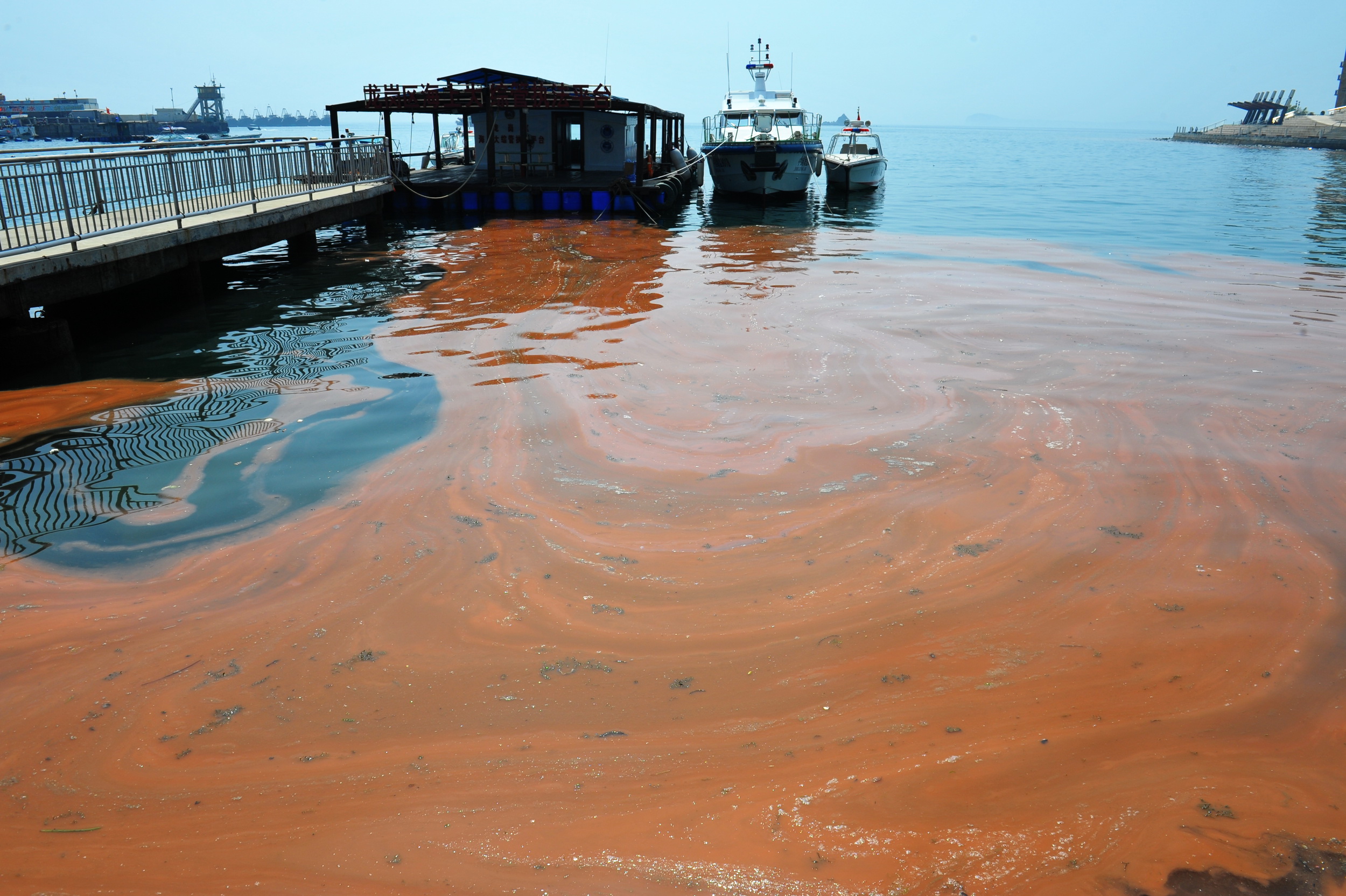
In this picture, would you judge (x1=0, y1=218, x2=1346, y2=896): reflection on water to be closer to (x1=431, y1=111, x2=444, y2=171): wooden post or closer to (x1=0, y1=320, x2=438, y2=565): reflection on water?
(x1=0, y1=320, x2=438, y2=565): reflection on water

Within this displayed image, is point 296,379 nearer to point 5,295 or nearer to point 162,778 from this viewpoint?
point 5,295

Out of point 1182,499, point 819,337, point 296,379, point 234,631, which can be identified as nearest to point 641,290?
point 819,337

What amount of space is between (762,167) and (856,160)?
7.21 metres

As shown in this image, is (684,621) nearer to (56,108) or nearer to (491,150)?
(491,150)

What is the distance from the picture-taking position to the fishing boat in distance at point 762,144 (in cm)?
3419

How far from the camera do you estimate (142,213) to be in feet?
43.1

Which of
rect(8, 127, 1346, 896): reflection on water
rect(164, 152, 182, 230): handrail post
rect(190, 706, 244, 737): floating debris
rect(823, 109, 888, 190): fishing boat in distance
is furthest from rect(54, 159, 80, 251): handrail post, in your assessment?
rect(823, 109, 888, 190): fishing boat in distance

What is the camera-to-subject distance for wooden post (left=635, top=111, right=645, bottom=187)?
29781 mm

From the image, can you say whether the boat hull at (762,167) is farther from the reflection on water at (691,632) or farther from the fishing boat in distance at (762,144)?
the reflection on water at (691,632)

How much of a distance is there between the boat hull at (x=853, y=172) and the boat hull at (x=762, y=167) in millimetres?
3366

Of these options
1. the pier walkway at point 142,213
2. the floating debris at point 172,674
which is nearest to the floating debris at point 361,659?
the floating debris at point 172,674

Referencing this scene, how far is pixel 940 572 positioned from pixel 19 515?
6603 millimetres

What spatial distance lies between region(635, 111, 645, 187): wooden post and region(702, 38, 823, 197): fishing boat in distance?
3.14 metres

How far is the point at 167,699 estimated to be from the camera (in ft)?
14.1
